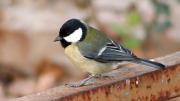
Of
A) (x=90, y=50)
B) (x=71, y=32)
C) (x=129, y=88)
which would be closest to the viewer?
(x=129, y=88)

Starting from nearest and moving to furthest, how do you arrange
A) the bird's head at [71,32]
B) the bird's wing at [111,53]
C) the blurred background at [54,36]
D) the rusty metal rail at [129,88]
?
the rusty metal rail at [129,88]
the bird's head at [71,32]
the bird's wing at [111,53]
the blurred background at [54,36]

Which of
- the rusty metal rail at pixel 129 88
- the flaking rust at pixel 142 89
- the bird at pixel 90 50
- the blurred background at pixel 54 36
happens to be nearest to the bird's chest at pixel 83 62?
the bird at pixel 90 50

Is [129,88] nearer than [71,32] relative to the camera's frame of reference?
Yes

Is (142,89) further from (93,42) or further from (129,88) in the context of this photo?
(93,42)

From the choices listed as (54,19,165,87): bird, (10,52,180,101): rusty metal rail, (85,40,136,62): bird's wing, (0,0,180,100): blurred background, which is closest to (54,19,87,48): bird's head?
(54,19,165,87): bird

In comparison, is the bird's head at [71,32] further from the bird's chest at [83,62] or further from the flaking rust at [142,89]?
the flaking rust at [142,89]

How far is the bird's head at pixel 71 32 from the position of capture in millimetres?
3758

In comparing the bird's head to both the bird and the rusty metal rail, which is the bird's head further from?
the rusty metal rail

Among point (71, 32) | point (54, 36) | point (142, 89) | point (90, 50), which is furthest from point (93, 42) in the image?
point (54, 36)

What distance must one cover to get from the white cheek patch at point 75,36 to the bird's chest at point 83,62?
41 millimetres

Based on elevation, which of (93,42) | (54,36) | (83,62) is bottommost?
(83,62)

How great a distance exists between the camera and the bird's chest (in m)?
3.85

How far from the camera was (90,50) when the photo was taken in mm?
3912

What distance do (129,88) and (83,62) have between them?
0.62 meters
